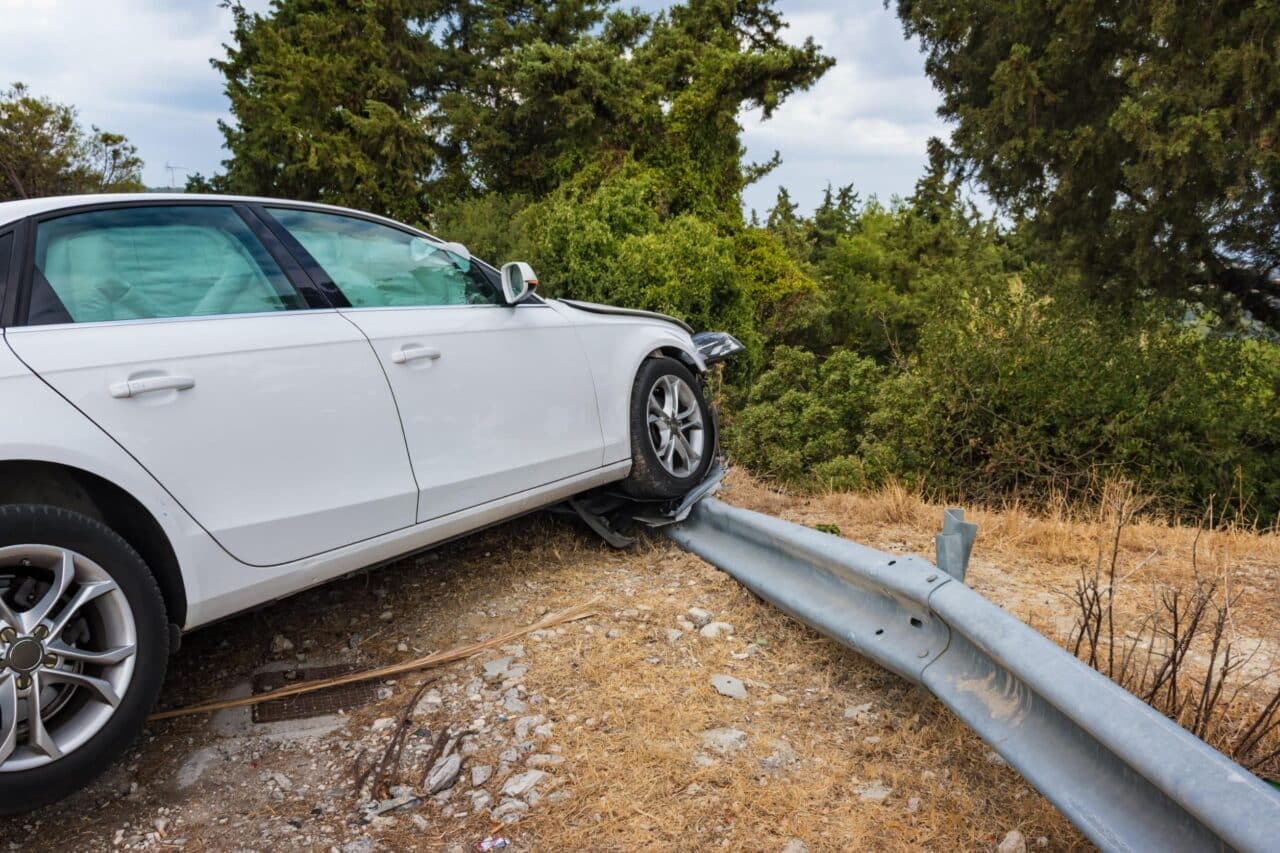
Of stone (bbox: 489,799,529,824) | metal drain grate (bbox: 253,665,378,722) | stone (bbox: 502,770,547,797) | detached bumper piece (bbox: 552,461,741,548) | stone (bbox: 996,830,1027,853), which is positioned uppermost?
detached bumper piece (bbox: 552,461,741,548)

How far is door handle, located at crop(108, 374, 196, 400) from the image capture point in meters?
2.46

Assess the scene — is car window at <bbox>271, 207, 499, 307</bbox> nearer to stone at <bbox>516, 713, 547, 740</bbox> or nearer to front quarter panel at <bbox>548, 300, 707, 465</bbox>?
front quarter panel at <bbox>548, 300, 707, 465</bbox>

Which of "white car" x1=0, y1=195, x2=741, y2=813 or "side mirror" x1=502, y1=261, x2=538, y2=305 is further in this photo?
"side mirror" x1=502, y1=261, x2=538, y2=305

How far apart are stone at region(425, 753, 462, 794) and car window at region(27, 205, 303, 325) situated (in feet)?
5.36

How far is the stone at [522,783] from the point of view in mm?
2566

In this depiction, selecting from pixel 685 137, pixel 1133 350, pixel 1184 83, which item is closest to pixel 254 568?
pixel 1133 350

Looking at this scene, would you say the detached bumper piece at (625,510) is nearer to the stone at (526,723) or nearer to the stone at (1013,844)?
the stone at (526,723)

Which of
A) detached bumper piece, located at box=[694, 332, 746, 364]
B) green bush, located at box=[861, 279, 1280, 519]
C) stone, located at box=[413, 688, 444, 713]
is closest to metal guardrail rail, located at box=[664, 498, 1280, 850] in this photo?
stone, located at box=[413, 688, 444, 713]

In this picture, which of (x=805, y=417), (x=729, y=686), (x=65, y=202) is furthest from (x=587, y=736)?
(x=805, y=417)

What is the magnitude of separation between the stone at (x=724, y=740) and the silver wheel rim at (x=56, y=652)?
1706mm

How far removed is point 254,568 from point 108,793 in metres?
0.78

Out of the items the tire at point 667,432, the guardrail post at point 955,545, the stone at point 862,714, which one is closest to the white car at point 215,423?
the tire at point 667,432

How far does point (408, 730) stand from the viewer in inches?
115

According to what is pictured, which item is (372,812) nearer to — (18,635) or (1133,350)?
(18,635)
